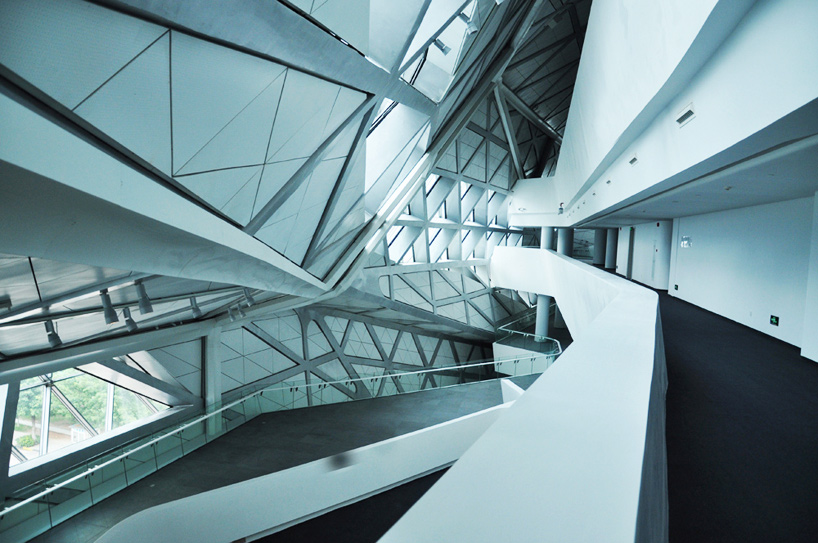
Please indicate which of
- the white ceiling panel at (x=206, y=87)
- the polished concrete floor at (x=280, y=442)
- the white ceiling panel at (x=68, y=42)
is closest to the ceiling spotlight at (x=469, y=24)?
the white ceiling panel at (x=206, y=87)

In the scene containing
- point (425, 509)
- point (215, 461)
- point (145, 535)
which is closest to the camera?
point (425, 509)

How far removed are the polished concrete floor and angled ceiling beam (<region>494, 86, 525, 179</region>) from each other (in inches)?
745

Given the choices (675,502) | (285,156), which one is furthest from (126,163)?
(675,502)

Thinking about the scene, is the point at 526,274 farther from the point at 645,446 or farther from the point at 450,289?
the point at 645,446

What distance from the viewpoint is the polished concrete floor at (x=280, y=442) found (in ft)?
32.8

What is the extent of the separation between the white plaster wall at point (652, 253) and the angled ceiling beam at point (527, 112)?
41.6 ft

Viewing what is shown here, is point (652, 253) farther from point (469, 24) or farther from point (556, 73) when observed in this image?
point (556, 73)

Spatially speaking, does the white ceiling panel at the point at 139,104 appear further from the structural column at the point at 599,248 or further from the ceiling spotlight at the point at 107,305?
the structural column at the point at 599,248

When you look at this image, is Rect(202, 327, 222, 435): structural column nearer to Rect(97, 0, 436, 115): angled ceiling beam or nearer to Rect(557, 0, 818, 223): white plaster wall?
Rect(97, 0, 436, 115): angled ceiling beam

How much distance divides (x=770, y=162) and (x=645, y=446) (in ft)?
18.8

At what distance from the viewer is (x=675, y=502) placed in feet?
9.50

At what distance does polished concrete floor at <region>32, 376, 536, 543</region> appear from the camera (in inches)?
393

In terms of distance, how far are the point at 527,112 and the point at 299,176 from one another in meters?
30.4

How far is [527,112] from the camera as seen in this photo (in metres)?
33.4
